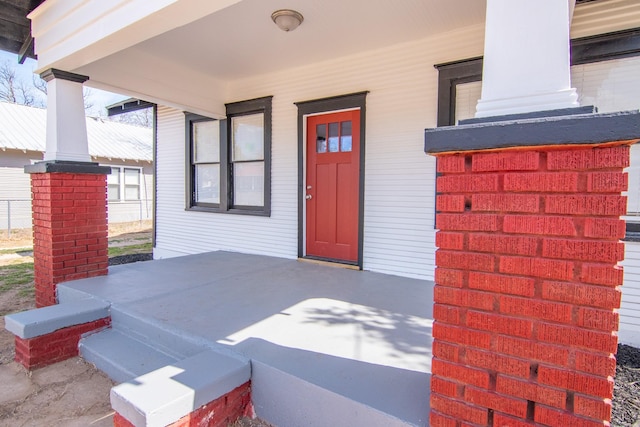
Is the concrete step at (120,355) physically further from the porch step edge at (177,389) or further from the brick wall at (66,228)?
the brick wall at (66,228)

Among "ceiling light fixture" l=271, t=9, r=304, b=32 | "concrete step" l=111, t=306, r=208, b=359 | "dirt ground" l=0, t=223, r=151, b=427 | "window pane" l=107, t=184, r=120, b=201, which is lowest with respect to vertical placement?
"dirt ground" l=0, t=223, r=151, b=427

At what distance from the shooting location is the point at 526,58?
129 cm

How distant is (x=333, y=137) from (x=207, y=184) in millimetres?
2617

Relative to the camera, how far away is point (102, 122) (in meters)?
15.7

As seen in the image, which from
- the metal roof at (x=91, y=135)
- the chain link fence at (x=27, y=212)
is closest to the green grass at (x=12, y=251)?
the chain link fence at (x=27, y=212)

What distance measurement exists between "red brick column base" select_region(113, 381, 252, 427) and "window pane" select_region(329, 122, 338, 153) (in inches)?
125

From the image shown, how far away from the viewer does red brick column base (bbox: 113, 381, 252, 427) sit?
1.75 metres

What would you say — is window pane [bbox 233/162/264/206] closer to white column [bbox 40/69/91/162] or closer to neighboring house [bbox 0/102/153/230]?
white column [bbox 40/69/91/162]

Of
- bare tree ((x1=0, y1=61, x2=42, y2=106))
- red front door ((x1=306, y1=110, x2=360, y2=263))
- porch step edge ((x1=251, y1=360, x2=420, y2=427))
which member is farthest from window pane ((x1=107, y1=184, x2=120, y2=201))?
porch step edge ((x1=251, y1=360, x2=420, y2=427))

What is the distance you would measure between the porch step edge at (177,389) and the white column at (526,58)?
1.74 meters

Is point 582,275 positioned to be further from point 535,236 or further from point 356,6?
point 356,6

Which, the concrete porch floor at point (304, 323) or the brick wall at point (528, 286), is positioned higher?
the brick wall at point (528, 286)

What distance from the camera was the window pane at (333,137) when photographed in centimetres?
457

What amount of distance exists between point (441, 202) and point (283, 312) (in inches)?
71.9
